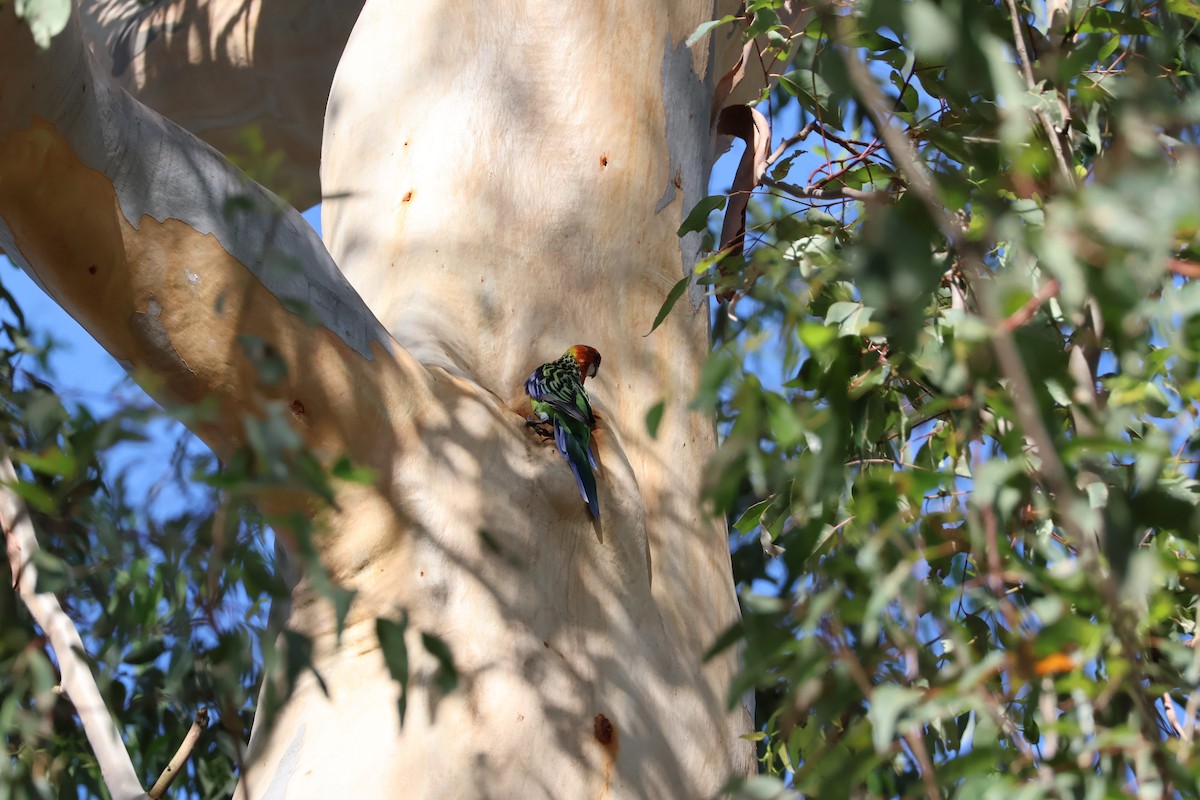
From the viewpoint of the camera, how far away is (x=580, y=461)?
1659 millimetres

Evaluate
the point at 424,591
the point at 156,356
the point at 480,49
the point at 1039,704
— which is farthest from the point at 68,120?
the point at 1039,704

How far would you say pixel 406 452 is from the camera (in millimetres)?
1593

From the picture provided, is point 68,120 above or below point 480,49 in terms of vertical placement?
above

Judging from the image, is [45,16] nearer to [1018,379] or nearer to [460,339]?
[460,339]

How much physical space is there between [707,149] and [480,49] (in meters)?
0.48

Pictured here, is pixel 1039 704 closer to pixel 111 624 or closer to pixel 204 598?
pixel 204 598

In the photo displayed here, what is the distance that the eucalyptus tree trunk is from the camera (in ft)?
4.69

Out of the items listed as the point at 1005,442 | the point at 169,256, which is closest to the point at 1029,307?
the point at 1005,442

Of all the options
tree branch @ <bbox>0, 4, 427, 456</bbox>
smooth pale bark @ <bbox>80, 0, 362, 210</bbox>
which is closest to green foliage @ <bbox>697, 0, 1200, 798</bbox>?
tree branch @ <bbox>0, 4, 427, 456</bbox>

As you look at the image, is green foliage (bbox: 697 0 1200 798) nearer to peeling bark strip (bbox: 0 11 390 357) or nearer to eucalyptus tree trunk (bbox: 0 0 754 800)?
eucalyptus tree trunk (bbox: 0 0 754 800)

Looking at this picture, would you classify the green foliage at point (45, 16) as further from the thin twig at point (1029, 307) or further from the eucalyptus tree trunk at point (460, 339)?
the thin twig at point (1029, 307)

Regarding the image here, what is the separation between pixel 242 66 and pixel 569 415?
2.85m

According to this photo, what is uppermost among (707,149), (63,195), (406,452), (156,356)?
(63,195)

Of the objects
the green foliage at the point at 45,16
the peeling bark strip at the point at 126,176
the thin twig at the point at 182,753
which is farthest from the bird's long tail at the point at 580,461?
the green foliage at the point at 45,16
